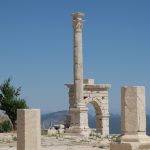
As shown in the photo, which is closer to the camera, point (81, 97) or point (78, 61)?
point (81, 97)

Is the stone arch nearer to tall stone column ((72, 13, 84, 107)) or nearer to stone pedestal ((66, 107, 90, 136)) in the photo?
tall stone column ((72, 13, 84, 107))

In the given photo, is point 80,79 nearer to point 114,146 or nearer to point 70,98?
point 70,98

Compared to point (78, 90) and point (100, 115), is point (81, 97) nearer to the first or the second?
point (78, 90)

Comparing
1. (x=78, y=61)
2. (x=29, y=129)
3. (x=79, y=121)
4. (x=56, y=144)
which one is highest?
(x=78, y=61)

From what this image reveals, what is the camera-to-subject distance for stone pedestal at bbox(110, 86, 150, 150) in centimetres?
1530

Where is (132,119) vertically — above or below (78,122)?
above

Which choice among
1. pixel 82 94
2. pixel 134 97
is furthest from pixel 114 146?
pixel 82 94

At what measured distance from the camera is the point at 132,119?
50.3 feet

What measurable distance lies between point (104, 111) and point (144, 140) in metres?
21.1

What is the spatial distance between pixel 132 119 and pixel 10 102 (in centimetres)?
2330

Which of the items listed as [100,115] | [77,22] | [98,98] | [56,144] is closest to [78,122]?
[98,98]

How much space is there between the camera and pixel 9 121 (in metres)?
35.3

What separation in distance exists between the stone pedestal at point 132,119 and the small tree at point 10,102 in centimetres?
2266

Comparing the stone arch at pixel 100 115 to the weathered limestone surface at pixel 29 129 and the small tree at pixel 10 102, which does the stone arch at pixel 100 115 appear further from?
the weathered limestone surface at pixel 29 129
